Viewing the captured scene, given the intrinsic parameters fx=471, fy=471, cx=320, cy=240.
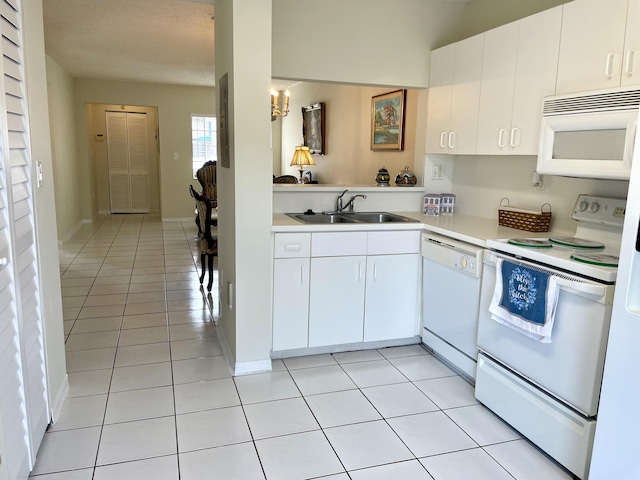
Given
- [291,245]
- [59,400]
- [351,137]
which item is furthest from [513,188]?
[59,400]

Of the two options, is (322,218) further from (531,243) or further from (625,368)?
(625,368)

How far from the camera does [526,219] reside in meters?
2.81

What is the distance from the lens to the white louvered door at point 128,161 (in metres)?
9.20

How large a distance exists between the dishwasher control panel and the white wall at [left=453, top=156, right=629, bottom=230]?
0.62 m

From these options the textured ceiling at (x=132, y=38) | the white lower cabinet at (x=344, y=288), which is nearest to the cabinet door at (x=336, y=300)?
the white lower cabinet at (x=344, y=288)

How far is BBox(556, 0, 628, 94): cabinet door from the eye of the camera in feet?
6.92

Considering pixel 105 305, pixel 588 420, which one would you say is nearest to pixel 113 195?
pixel 105 305

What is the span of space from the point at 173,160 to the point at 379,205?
5.75m

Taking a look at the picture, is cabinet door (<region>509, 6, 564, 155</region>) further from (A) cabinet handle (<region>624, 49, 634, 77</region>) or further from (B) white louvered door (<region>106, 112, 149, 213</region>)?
(B) white louvered door (<region>106, 112, 149, 213</region>)

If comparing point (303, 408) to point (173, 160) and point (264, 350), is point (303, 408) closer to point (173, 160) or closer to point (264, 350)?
point (264, 350)

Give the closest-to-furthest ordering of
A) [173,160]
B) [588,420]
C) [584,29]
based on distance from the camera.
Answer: [588,420]
[584,29]
[173,160]

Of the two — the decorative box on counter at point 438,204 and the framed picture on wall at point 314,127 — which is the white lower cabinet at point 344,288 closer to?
the decorative box on counter at point 438,204

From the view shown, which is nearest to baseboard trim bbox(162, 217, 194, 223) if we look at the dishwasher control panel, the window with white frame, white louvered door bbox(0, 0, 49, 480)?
the window with white frame

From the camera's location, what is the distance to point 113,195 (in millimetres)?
9422
